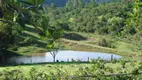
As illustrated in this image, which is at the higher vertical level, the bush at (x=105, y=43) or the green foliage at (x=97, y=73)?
the bush at (x=105, y=43)

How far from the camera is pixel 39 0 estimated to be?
86 centimetres

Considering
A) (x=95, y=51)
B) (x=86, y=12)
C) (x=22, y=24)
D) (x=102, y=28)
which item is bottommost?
(x=22, y=24)

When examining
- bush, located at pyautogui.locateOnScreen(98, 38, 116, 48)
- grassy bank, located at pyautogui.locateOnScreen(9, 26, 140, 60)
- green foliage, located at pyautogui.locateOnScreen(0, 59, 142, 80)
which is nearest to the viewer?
green foliage, located at pyautogui.locateOnScreen(0, 59, 142, 80)

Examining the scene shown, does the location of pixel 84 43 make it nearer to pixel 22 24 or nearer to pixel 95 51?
pixel 95 51

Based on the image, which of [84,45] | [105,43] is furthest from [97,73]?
[105,43]

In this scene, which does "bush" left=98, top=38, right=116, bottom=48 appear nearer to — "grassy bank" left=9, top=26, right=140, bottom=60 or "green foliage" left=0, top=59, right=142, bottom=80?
"grassy bank" left=9, top=26, right=140, bottom=60

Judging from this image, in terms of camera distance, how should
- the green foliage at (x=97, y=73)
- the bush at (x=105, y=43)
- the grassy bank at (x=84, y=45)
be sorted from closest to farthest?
the green foliage at (x=97, y=73) → the grassy bank at (x=84, y=45) → the bush at (x=105, y=43)

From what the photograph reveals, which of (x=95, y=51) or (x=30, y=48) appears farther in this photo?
(x=95, y=51)

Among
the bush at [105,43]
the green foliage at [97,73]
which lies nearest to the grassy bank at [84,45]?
the bush at [105,43]

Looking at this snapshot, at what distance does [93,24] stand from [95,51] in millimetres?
12868

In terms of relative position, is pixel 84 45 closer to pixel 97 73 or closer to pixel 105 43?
pixel 105 43

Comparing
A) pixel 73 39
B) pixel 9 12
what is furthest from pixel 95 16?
pixel 9 12

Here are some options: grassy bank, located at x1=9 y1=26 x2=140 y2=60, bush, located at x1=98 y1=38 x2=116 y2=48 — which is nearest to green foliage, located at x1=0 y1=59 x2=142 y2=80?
grassy bank, located at x1=9 y1=26 x2=140 y2=60

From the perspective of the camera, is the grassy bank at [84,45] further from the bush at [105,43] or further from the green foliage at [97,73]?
the green foliage at [97,73]
